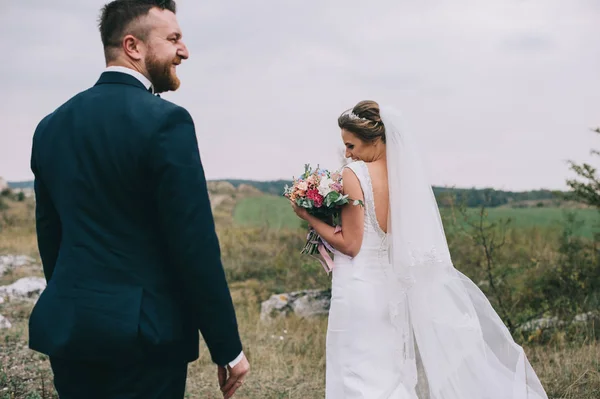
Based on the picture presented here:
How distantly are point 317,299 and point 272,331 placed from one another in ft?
6.53

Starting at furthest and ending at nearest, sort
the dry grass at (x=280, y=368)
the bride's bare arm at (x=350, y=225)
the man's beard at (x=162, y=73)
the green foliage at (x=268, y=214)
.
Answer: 1. the green foliage at (x=268, y=214)
2. the dry grass at (x=280, y=368)
3. the bride's bare arm at (x=350, y=225)
4. the man's beard at (x=162, y=73)

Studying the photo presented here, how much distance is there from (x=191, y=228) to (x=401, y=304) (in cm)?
245

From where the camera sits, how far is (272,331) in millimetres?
8422

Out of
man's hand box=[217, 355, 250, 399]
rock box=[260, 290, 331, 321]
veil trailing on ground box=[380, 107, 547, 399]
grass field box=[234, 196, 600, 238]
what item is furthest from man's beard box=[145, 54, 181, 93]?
grass field box=[234, 196, 600, 238]

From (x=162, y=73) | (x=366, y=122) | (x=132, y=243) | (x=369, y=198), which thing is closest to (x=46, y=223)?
(x=132, y=243)

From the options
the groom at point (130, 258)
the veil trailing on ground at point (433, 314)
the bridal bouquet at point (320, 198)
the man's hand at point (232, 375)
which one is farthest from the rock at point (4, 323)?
the man's hand at point (232, 375)

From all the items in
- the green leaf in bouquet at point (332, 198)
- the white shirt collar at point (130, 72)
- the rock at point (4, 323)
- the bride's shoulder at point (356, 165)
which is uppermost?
the white shirt collar at point (130, 72)

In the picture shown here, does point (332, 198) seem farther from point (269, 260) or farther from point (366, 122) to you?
point (269, 260)

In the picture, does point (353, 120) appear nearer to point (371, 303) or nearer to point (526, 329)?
point (371, 303)

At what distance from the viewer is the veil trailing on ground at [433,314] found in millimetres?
4211

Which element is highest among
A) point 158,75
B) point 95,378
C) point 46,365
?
point 158,75

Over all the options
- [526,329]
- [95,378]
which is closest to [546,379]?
[526,329]

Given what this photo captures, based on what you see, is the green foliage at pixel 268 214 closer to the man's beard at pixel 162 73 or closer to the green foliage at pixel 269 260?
the green foliage at pixel 269 260

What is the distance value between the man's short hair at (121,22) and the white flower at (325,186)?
2.10m
